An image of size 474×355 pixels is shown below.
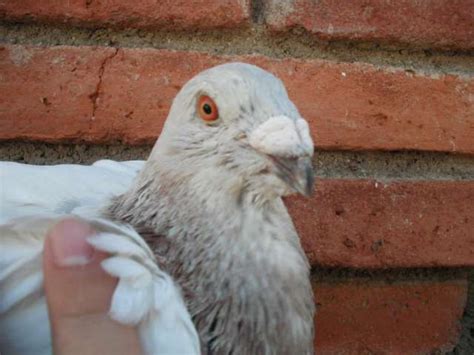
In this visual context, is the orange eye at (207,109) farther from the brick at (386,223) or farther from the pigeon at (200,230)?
the brick at (386,223)

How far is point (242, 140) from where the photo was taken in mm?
470

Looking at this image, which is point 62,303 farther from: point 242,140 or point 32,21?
point 32,21

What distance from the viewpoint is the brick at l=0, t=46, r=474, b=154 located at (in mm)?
613

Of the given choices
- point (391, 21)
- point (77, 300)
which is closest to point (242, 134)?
point (77, 300)

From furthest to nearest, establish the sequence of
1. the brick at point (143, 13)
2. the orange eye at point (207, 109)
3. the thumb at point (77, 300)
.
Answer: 1. the brick at point (143, 13)
2. the orange eye at point (207, 109)
3. the thumb at point (77, 300)

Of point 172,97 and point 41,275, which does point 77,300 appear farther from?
point 172,97

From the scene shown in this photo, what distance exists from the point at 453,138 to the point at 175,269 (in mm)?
355

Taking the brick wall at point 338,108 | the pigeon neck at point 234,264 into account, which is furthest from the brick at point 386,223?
the pigeon neck at point 234,264

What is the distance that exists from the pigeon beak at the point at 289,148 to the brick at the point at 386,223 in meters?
0.21

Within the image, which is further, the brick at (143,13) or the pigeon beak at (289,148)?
the brick at (143,13)

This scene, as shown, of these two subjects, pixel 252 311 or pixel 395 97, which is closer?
pixel 252 311

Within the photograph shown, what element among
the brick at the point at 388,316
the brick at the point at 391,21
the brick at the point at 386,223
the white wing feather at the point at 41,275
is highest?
the brick at the point at 391,21

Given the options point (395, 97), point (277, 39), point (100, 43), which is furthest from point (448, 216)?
point (100, 43)

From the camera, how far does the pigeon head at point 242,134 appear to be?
433 mm
